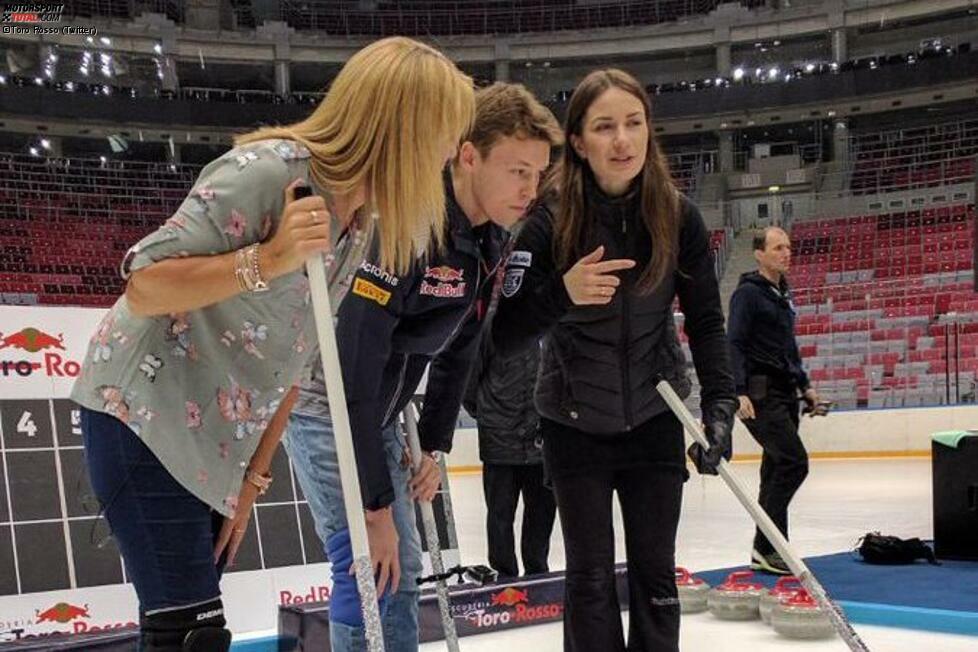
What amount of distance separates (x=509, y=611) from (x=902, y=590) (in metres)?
1.57

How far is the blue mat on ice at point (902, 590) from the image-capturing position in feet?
10.8

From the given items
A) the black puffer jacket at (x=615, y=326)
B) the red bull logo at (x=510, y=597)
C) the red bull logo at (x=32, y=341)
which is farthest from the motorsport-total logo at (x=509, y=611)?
the red bull logo at (x=32, y=341)

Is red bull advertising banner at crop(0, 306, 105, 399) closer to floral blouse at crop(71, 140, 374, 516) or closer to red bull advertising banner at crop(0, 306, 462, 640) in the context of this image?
red bull advertising banner at crop(0, 306, 462, 640)

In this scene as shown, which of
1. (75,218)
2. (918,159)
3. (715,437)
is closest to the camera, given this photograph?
(715,437)

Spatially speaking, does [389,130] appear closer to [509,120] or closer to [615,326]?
[509,120]

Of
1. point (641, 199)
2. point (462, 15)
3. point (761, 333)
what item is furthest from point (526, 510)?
point (462, 15)

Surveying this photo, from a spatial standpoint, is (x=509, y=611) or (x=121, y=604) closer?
(x=121, y=604)

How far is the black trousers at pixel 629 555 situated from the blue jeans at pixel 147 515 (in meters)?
1.02

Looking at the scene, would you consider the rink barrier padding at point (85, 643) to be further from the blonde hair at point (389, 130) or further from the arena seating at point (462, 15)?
the arena seating at point (462, 15)

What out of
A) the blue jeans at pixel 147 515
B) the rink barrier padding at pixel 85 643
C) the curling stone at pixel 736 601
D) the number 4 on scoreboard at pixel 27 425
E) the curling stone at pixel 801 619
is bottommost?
the curling stone at pixel 736 601

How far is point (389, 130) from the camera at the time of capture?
1.29 m

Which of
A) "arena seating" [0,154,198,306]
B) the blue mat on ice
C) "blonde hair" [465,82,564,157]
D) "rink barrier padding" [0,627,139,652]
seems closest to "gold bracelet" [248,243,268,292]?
"blonde hair" [465,82,564,157]

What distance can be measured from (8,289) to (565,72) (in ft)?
40.4

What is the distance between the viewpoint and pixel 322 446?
5.76 ft
